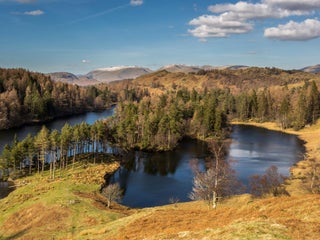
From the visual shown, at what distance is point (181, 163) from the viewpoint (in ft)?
313

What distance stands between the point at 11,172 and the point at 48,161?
1404 centimetres

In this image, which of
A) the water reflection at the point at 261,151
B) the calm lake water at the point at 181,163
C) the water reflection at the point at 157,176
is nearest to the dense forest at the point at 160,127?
the water reflection at the point at 157,176

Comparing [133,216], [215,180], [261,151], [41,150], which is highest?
[215,180]

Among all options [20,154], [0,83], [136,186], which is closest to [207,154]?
[136,186]

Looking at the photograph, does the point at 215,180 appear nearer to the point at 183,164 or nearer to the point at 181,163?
the point at 183,164

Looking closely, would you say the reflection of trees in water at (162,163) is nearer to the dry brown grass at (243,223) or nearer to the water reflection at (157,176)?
the water reflection at (157,176)

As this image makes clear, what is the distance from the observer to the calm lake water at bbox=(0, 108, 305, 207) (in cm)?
7069

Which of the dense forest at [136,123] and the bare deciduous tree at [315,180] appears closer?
the bare deciduous tree at [315,180]

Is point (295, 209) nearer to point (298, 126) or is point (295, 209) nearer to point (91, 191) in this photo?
point (91, 191)

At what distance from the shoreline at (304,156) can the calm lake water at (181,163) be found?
2.56 meters

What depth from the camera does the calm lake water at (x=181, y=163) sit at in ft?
232

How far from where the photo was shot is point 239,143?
12550cm

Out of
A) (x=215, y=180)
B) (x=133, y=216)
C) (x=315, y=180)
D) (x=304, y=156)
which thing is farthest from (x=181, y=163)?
(x=133, y=216)

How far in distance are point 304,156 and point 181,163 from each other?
35246mm
